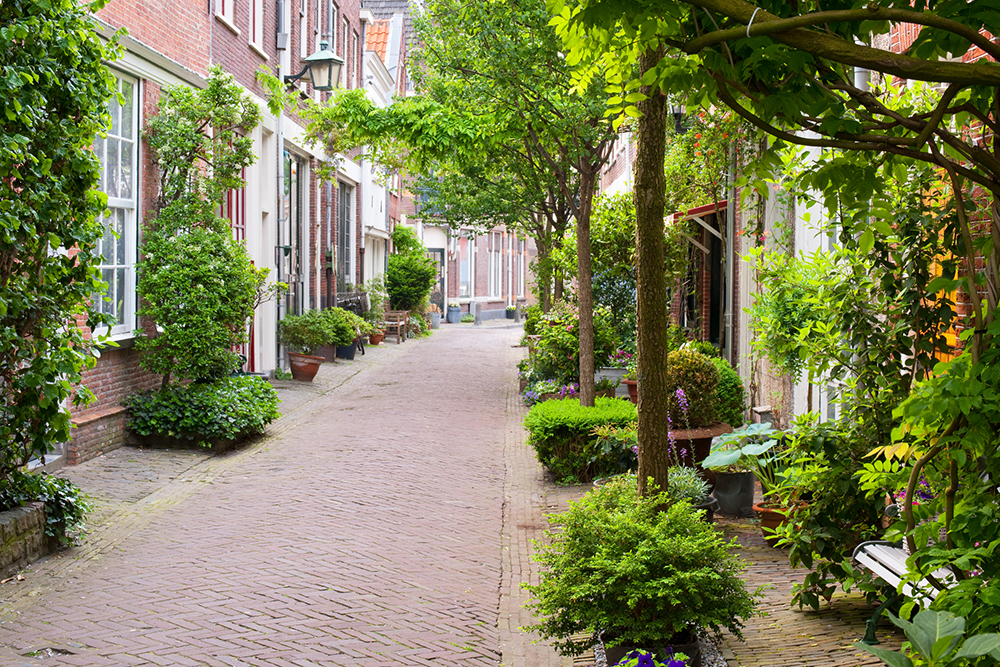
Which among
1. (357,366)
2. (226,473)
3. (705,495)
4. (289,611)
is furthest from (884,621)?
(357,366)

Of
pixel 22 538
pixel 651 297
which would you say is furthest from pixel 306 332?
pixel 651 297

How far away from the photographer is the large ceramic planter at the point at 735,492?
7.20 metres

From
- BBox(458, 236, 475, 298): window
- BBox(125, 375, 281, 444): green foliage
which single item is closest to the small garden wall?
BBox(125, 375, 281, 444): green foliage

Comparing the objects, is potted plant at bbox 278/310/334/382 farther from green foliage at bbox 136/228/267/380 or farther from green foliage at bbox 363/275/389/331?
green foliage at bbox 363/275/389/331

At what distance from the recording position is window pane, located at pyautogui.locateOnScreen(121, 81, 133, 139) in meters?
9.96

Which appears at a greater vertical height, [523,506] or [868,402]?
[868,402]

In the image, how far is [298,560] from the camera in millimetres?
5891

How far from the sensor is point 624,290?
547 inches

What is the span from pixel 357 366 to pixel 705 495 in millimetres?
13425

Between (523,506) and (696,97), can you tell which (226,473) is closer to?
(523,506)

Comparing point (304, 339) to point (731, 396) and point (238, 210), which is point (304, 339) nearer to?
point (238, 210)

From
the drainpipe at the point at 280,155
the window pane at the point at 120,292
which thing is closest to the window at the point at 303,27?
the drainpipe at the point at 280,155

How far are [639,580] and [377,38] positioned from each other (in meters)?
33.1

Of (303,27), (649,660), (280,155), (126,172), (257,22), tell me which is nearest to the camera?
(649,660)
